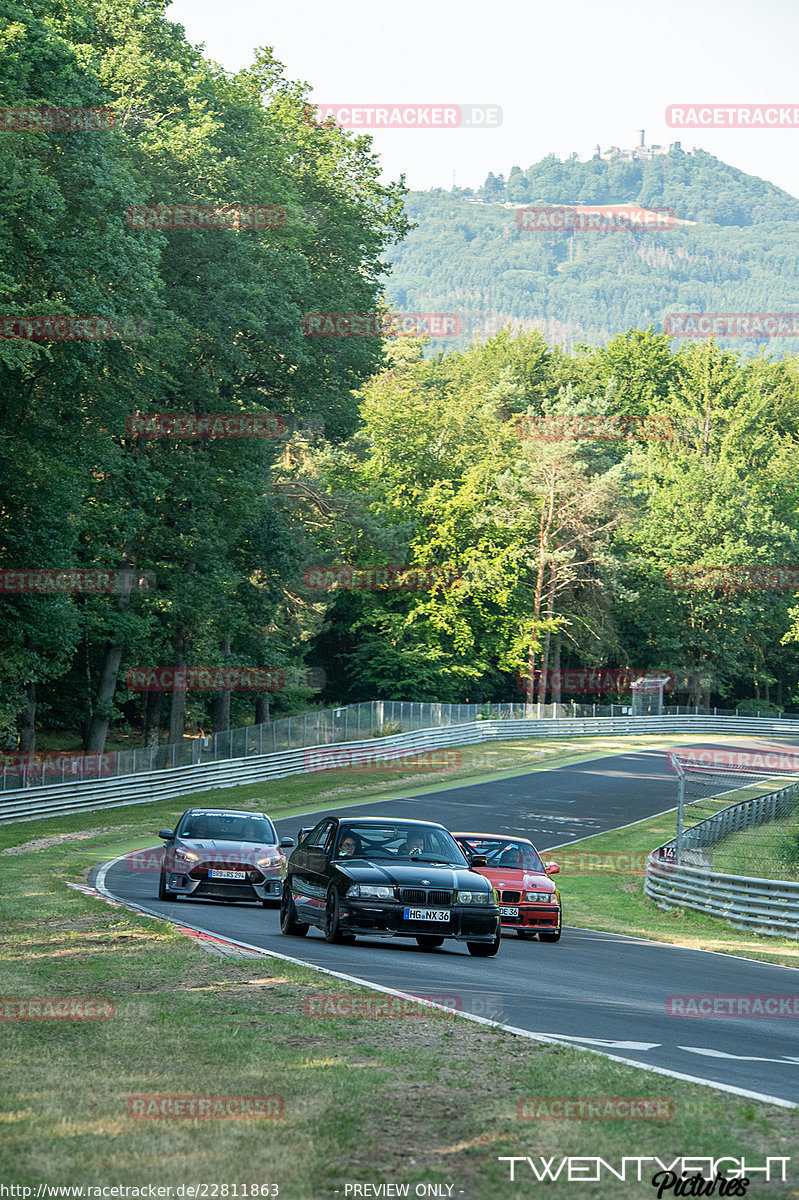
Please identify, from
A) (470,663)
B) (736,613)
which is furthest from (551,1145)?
(736,613)

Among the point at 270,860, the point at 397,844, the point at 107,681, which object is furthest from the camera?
the point at 107,681

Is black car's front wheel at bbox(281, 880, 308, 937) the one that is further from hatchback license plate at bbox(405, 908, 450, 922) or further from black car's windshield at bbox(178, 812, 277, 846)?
black car's windshield at bbox(178, 812, 277, 846)

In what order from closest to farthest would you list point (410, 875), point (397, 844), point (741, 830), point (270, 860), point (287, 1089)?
point (287, 1089)
point (410, 875)
point (397, 844)
point (270, 860)
point (741, 830)

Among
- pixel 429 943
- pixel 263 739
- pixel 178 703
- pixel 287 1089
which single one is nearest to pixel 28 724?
pixel 178 703

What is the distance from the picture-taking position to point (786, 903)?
23.2m

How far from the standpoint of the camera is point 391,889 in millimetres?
14766

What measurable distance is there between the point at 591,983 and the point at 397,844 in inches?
126

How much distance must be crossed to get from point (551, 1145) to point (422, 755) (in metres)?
54.7

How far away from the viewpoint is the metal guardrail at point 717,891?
2323 cm

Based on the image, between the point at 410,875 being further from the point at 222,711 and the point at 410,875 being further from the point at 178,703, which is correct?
the point at 222,711

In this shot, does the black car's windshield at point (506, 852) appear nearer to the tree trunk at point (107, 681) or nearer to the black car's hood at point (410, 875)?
the black car's hood at point (410, 875)

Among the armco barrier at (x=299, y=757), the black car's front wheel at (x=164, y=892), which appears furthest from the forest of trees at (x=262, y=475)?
the black car's front wheel at (x=164, y=892)

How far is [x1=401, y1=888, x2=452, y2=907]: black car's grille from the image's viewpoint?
1477 cm

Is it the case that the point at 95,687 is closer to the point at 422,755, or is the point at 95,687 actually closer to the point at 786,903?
the point at 422,755
